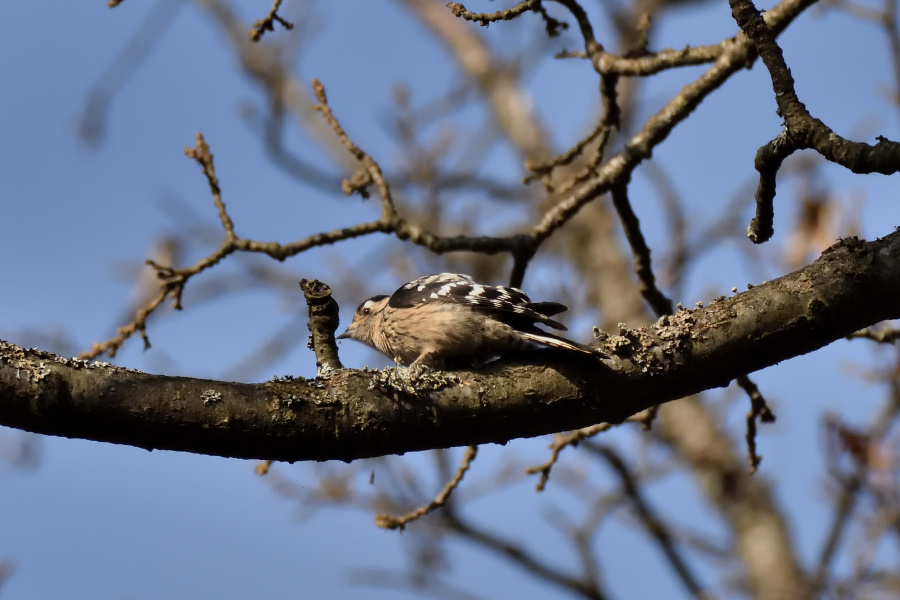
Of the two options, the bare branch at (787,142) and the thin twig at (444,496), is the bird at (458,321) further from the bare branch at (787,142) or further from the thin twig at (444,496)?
the bare branch at (787,142)

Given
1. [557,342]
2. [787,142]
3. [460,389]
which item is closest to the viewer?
[460,389]

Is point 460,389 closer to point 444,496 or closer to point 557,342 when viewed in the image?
point 557,342

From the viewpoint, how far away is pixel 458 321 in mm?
3980

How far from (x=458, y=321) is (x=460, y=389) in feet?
4.45

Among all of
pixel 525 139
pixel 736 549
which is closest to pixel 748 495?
pixel 736 549

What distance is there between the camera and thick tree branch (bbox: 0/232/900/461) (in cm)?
221

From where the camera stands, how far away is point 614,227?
14016 mm

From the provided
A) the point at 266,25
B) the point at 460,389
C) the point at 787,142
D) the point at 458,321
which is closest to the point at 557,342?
the point at 460,389

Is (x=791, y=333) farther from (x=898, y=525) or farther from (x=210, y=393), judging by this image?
(x=898, y=525)

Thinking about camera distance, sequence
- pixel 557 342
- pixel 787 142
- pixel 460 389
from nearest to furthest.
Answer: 1. pixel 460 389
2. pixel 787 142
3. pixel 557 342

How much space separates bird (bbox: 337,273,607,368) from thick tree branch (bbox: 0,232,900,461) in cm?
54

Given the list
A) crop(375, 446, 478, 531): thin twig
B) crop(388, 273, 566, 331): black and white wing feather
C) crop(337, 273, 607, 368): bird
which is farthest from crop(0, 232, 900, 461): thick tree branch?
crop(375, 446, 478, 531): thin twig

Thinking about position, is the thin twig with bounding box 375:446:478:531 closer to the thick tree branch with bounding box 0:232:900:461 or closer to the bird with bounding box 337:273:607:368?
the bird with bounding box 337:273:607:368

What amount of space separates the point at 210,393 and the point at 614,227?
1222cm
